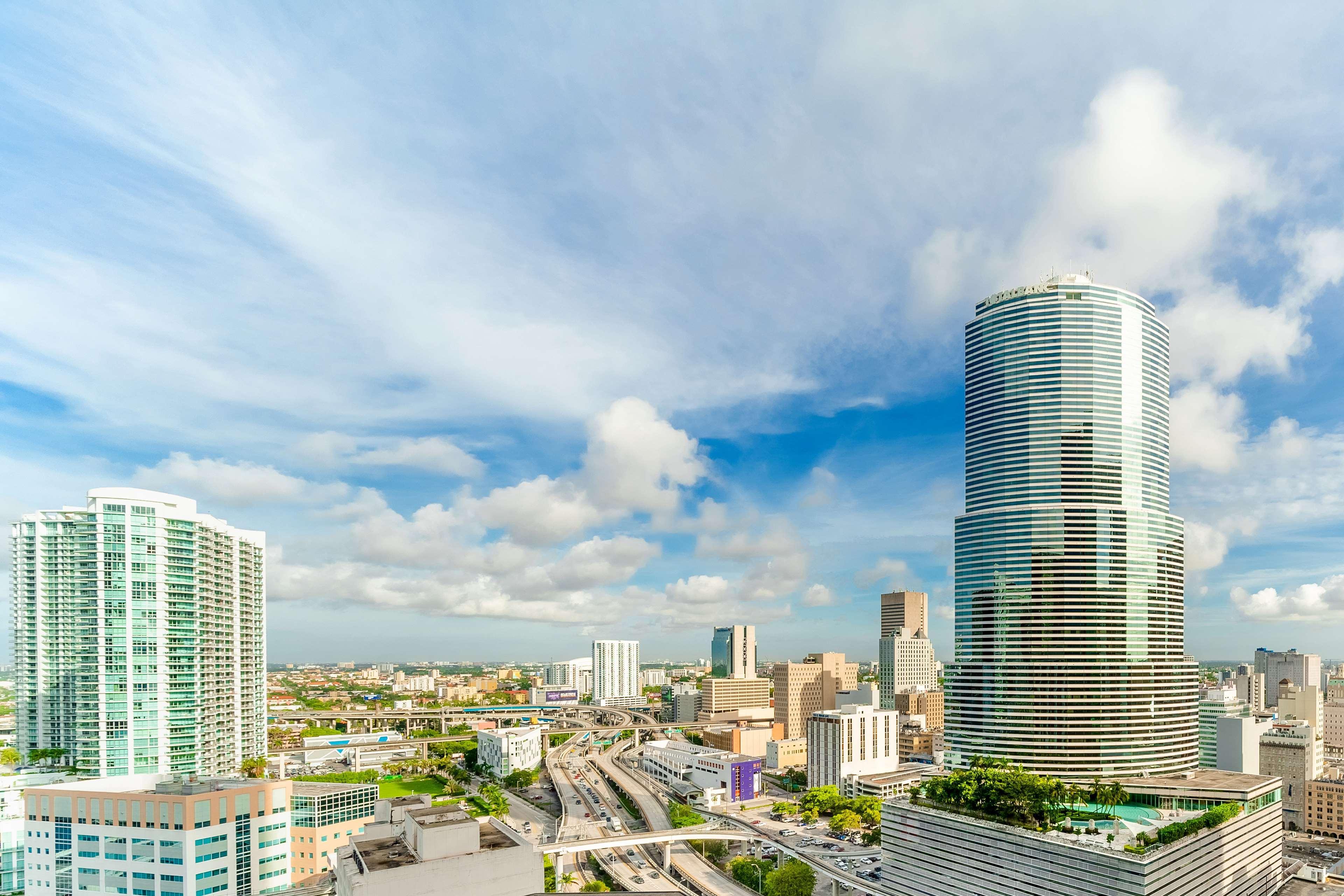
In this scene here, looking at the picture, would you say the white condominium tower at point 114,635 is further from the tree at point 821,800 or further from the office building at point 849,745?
the office building at point 849,745

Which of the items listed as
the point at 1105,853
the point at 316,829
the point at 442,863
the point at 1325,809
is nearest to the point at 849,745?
the point at 1325,809

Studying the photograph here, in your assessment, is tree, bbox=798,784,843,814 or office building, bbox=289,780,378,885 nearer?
office building, bbox=289,780,378,885

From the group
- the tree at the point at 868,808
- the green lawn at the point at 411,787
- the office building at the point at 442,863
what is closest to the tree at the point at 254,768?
the green lawn at the point at 411,787

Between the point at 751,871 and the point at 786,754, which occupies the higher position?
the point at 751,871

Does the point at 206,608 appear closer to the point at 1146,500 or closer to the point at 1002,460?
the point at 1002,460

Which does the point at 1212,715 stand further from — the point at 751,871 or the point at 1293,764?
the point at 751,871

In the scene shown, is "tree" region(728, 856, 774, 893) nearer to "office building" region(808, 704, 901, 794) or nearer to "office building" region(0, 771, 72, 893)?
"office building" region(808, 704, 901, 794)

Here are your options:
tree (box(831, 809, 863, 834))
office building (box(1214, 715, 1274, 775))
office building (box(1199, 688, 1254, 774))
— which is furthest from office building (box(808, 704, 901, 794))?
office building (box(1199, 688, 1254, 774))
